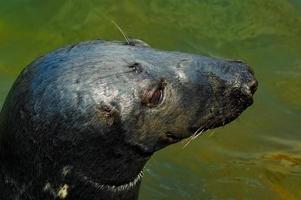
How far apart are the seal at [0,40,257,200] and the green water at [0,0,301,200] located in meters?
2.01

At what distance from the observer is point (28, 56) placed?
28.3ft

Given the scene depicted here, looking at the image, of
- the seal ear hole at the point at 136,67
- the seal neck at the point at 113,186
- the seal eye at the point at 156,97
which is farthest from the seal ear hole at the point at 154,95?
the seal neck at the point at 113,186

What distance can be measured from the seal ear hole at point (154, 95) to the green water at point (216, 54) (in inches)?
86.4

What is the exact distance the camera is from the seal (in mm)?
4848

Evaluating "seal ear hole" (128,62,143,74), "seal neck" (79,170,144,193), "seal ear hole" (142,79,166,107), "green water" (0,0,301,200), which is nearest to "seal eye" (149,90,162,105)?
"seal ear hole" (142,79,166,107)

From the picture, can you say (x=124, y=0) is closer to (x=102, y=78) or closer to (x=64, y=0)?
(x=64, y=0)

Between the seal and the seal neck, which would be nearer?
the seal

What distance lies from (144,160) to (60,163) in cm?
53

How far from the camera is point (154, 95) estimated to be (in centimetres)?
496

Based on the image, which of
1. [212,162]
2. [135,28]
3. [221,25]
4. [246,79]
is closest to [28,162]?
[246,79]

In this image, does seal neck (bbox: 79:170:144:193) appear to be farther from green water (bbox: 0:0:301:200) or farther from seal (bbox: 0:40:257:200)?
green water (bbox: 0:0:301:200)

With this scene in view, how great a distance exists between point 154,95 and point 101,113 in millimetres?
337

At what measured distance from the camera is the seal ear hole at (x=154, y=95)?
194 inches

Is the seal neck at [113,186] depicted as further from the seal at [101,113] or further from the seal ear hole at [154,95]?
the seal ear hole at [154,95]
